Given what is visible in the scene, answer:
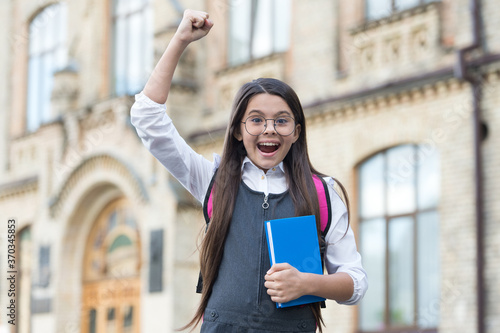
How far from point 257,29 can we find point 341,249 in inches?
457

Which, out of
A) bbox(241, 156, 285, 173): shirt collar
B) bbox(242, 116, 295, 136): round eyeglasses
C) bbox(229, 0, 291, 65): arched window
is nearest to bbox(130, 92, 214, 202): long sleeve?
bbox(241, 156, 285, 173): shirt collar

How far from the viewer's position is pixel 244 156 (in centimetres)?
322

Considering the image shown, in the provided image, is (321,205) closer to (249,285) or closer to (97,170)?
(249,285)

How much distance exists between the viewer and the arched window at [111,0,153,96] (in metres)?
16.5

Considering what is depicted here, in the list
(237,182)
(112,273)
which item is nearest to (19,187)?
(112,273)

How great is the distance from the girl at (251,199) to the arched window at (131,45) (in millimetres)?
13084

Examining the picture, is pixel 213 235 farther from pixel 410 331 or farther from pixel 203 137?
pixel 203 137

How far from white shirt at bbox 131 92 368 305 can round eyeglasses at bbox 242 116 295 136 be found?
147mm

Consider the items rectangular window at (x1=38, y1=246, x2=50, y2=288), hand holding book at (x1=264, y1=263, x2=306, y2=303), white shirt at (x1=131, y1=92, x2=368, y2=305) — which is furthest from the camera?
rectangular window at (x1=38, y1=246, x2=50, y2=288)

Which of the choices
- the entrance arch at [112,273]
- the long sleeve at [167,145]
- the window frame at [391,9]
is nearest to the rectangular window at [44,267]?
the entrance arch at [112,273]

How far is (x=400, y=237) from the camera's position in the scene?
11.8 metres

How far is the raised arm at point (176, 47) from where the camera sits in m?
2.99

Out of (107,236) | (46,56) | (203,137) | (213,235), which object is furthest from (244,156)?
(46,56)

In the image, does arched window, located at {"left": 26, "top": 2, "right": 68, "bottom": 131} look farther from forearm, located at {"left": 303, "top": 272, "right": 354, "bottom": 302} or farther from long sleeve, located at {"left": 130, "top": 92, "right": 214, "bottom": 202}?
forearm, located at {"left": 303, "top": 272, "right": 354, "bottom": 302}
